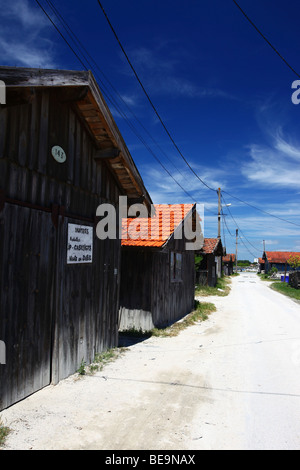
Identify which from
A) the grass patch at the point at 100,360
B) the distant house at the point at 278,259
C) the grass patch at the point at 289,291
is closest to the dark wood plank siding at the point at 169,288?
the grass patch at the point at 100,360

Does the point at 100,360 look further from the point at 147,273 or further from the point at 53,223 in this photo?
the point at 147,273

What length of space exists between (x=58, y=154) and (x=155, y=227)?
18.7 feet

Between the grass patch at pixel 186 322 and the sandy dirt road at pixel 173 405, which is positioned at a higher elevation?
the sandy dirt road at pixel 173 405

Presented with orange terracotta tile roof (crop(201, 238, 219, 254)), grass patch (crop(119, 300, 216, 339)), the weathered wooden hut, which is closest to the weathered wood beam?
the weathered wooden hut

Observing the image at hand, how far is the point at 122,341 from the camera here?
9.23 metres

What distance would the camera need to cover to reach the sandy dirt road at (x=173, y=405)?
13.0ft

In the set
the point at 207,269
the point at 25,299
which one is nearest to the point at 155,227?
the point at 25,299

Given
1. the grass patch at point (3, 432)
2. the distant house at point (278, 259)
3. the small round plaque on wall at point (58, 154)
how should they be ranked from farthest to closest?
1. the distant house at point (278, 259)
2. the small round plaque on wall at point (58, 154)
3. the grass patch at point (3, 432)

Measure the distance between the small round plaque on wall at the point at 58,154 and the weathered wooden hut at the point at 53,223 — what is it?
0.03 metres

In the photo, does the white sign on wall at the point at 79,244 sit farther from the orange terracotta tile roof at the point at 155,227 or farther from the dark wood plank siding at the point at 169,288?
the dark wood plank siding at the point at 169,288

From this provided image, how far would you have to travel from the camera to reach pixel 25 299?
4.98 metres

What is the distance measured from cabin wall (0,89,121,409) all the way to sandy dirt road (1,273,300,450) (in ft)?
1.87
